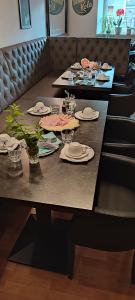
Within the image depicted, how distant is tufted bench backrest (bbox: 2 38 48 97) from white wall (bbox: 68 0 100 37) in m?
1.82

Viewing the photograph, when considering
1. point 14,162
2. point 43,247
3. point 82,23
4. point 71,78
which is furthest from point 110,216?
point 82,23

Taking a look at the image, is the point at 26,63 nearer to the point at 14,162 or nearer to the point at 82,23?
the point at 14,162

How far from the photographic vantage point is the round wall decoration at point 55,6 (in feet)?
15.6

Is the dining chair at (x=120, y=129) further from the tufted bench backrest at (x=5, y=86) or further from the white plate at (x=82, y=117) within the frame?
the tufted bench backrest at (x=5, y=86)

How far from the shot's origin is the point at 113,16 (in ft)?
18.7

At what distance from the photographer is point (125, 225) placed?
1045 millimetres

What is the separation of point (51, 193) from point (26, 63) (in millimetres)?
2796

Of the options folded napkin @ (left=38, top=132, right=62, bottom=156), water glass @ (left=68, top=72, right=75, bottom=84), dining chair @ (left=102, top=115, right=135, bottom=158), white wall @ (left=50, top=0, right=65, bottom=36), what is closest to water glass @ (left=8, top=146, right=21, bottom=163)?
folded napkin @ (left=38, top=132, right=62, bottom=156)

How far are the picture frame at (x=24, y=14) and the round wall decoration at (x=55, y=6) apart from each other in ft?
4.24

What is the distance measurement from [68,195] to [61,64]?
12.8ft

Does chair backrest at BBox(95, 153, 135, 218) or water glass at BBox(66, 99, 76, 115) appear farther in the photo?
water glass at BBox(66, 99, 76, 115)

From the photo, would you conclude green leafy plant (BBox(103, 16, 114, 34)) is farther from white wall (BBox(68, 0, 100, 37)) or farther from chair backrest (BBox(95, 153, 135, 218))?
chair backrest (BBox(95, 153, 135, 218))

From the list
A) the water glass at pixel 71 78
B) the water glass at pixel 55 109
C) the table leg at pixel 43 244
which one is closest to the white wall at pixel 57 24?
the water glass at pixel 71 78

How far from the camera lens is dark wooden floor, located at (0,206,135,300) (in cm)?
134
